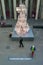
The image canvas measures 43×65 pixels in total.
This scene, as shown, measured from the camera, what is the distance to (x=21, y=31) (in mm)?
25422

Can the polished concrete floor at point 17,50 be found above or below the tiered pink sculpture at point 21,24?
below

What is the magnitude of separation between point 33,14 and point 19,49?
12.0 m

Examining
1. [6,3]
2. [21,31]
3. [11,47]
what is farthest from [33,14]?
[11,47]

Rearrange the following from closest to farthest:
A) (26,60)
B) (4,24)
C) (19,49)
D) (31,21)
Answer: (26,60) → (19,49) → (4,24) → (31,21)

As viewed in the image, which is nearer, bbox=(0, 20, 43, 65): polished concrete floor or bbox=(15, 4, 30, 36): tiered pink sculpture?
bbox=(0, 20, 43, 65): polished concrete floor

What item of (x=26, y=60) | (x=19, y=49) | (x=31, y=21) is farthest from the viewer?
(x=31, y=21)

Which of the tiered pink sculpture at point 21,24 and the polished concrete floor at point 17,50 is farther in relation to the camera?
the tiered pink sculpture at point 21,24

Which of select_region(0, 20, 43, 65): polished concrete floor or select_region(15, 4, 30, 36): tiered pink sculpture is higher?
select_region(15, 4, 30, 36): tiered pink sculpture

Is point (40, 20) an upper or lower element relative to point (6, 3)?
lower

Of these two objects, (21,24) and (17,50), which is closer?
(17,50)

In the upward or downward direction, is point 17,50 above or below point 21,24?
below

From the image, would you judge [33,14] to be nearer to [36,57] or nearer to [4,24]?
[4,24]

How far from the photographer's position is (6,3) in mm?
33625

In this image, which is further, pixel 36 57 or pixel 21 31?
pixel 21 31
